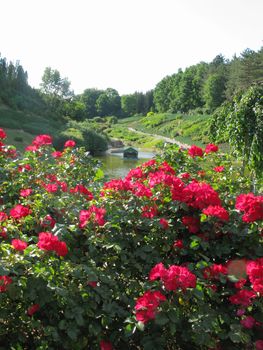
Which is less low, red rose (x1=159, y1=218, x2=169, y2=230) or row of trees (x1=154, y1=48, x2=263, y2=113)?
row of trees (x1=154, y1=48, x2=263, y2=113)

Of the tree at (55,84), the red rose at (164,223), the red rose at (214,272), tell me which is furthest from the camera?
the tree at (55,84)

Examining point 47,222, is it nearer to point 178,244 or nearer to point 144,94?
point 178,244

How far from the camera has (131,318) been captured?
241 cm

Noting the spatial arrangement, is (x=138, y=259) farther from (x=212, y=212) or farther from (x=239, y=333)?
(x=239, y=333)

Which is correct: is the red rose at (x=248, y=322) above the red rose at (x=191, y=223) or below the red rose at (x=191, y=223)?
below

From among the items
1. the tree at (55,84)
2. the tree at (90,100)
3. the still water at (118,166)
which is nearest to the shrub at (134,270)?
the still water at (118,166)

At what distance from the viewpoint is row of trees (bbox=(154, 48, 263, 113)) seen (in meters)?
50.4

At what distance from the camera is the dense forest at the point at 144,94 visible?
51156 mm

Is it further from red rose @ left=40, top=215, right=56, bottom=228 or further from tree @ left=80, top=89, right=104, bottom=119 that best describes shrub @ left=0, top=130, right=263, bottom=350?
tree @ left=80, top=89, right=104, bottom=119

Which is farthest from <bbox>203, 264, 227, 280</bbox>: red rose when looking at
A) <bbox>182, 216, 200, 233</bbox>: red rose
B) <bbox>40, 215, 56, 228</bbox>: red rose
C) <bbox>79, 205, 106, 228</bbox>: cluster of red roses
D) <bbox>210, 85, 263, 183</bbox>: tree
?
<bbox>210, 85, 263, 183</bbox>: tree

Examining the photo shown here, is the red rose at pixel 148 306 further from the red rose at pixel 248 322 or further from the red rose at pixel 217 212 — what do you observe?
the red rose at pixel 217 212

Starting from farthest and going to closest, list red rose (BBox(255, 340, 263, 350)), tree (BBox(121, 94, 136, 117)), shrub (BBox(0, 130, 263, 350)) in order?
tree (BBox(121, 94, 136, 117)), red rose (BBox(255, 340, 263, 350)), shrub (BBox(0, 130, 263, 350))

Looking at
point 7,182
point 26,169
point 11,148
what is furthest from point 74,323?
point 11,148

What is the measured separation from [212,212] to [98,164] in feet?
9.42
